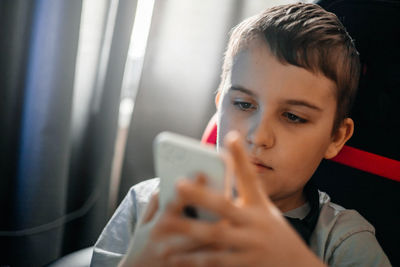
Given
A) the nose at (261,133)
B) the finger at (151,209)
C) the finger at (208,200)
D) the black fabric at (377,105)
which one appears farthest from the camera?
the black fabric at (377,105)

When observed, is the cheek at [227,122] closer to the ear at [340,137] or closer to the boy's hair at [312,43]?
the boy's hair at [312,43]

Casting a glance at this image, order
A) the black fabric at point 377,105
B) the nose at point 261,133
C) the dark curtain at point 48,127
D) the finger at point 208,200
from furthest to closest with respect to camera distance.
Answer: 1. the dark curtain at point 48,127
2. the black fabric at point 377,105
3. the nose at point 261,133
4. the finger at point 208,200

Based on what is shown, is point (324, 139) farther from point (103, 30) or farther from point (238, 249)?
point (103, 30)

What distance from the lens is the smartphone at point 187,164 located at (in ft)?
1.34

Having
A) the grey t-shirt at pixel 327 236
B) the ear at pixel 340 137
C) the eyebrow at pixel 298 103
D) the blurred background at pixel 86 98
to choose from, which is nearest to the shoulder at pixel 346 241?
the grey t-shirt at pixel 327 236

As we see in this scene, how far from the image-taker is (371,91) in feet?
2.63

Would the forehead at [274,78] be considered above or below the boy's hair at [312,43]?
below

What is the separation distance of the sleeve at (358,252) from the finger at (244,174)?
0.38 metres

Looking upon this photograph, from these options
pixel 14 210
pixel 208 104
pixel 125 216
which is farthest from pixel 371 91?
pixel 14 210

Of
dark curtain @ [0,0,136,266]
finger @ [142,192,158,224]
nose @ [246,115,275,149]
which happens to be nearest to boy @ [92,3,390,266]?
nose @ [246,115,275,149]

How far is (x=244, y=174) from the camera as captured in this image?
0.40 metres

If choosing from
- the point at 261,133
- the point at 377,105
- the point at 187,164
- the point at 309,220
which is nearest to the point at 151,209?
the point at 187,164

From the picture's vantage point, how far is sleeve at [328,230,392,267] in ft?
2.31

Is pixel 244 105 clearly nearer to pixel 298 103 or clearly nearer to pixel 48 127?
pixel 298 103
